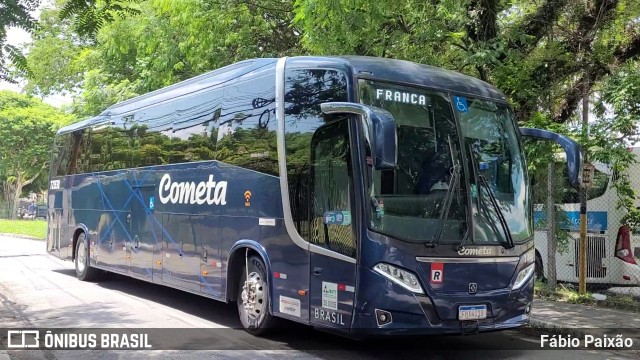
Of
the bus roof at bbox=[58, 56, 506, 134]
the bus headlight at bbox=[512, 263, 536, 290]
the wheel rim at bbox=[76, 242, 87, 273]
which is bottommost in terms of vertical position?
the wheel rim at bbox=[76, 242, 87, 273]

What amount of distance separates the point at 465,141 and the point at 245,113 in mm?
3052

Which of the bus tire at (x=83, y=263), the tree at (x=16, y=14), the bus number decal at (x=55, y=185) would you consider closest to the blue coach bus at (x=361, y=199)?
the tree at (x=16, y=14)

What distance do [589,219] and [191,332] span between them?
8070 millimetres

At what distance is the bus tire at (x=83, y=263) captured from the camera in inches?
525

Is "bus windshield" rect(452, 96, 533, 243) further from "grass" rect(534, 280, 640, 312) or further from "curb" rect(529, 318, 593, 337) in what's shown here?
"grass" rect(534, 280, 640, 312)

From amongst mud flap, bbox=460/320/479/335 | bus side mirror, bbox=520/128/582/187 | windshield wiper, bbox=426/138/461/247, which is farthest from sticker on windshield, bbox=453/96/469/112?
mud flap, bbox=460/320/479/335

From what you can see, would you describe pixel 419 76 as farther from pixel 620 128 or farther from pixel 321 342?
pixel 620 128

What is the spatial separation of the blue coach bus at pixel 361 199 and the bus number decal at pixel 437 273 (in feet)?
0.05

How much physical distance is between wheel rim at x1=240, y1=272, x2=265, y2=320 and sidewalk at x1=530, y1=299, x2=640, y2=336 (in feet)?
13.1

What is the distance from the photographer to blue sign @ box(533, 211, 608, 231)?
11.6 m

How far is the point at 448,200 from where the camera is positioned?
6.30 metres

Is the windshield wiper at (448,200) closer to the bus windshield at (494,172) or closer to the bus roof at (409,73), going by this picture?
the bus windshield at (494,172)

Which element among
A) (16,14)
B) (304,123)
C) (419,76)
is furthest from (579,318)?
(16,14)

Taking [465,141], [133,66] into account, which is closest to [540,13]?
[465,141]
